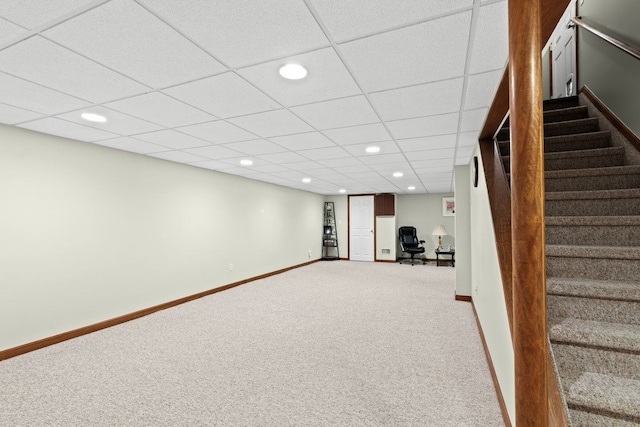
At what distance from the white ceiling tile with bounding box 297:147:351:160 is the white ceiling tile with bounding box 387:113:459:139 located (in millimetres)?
872

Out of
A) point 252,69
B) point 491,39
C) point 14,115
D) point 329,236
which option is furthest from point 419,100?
point 329,236

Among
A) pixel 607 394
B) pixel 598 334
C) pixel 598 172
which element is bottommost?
pixel 607 394

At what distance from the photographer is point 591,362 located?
1387 millimetres

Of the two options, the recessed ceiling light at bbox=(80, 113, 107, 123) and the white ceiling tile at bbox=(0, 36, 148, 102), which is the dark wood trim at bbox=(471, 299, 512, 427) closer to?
the white ceiling tile at bbox=(0, 36, 148, 102)

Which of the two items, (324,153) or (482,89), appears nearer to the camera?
(482,89)

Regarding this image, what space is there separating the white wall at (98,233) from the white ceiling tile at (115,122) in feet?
2.65

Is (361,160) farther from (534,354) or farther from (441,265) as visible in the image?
(441,265)

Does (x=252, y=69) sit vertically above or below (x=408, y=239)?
above

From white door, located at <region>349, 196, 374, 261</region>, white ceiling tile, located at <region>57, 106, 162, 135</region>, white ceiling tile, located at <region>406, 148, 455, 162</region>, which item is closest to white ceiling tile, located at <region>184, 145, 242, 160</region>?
white ceiling tile, located at <region>57, 106, 162, 135</region>

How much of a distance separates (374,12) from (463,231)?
13.5ft

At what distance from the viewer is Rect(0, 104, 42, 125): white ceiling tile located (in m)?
2.51

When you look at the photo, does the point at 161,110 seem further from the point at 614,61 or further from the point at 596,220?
the point at 614,61

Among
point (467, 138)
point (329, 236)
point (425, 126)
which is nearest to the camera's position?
point (425, 126)

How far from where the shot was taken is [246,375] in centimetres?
254
